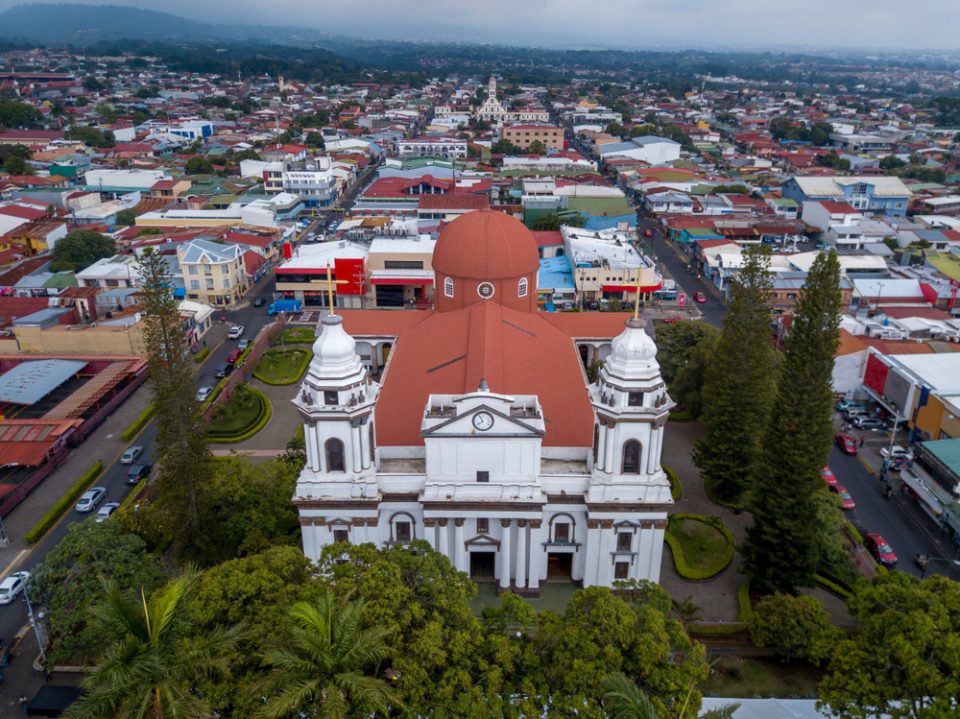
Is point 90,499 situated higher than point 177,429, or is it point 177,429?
point 177,429

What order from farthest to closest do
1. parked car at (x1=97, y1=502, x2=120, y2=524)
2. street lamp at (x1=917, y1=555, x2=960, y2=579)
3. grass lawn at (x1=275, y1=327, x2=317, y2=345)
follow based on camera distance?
grass lawn at (x1=275, y1=327, x2=317, y2=345)
parked car at (x1=97, y1=502, x2=120, y2=524)
street lamp at (x1=917, y1=555, x2=960, y2=579)

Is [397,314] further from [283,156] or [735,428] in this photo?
[283,156]

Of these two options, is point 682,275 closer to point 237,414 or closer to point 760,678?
point 237,414

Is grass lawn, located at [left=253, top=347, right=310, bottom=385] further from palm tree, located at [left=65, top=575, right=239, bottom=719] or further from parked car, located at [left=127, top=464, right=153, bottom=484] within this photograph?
palm tree, located at [left=65, top=575, right=239, bottom=719]

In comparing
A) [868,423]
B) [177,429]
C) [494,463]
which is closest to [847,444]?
[868,423]

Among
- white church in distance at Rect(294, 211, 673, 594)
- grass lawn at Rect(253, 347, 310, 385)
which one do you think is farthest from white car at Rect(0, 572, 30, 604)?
grass lawn at Rect(253, 347, 310, 385)

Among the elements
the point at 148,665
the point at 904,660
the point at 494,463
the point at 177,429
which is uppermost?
the point at 148,665

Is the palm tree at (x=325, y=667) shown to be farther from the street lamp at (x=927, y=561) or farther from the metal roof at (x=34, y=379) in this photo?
the metal roof at (x=34, y=379)

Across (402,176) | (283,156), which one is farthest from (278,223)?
(283,156)
